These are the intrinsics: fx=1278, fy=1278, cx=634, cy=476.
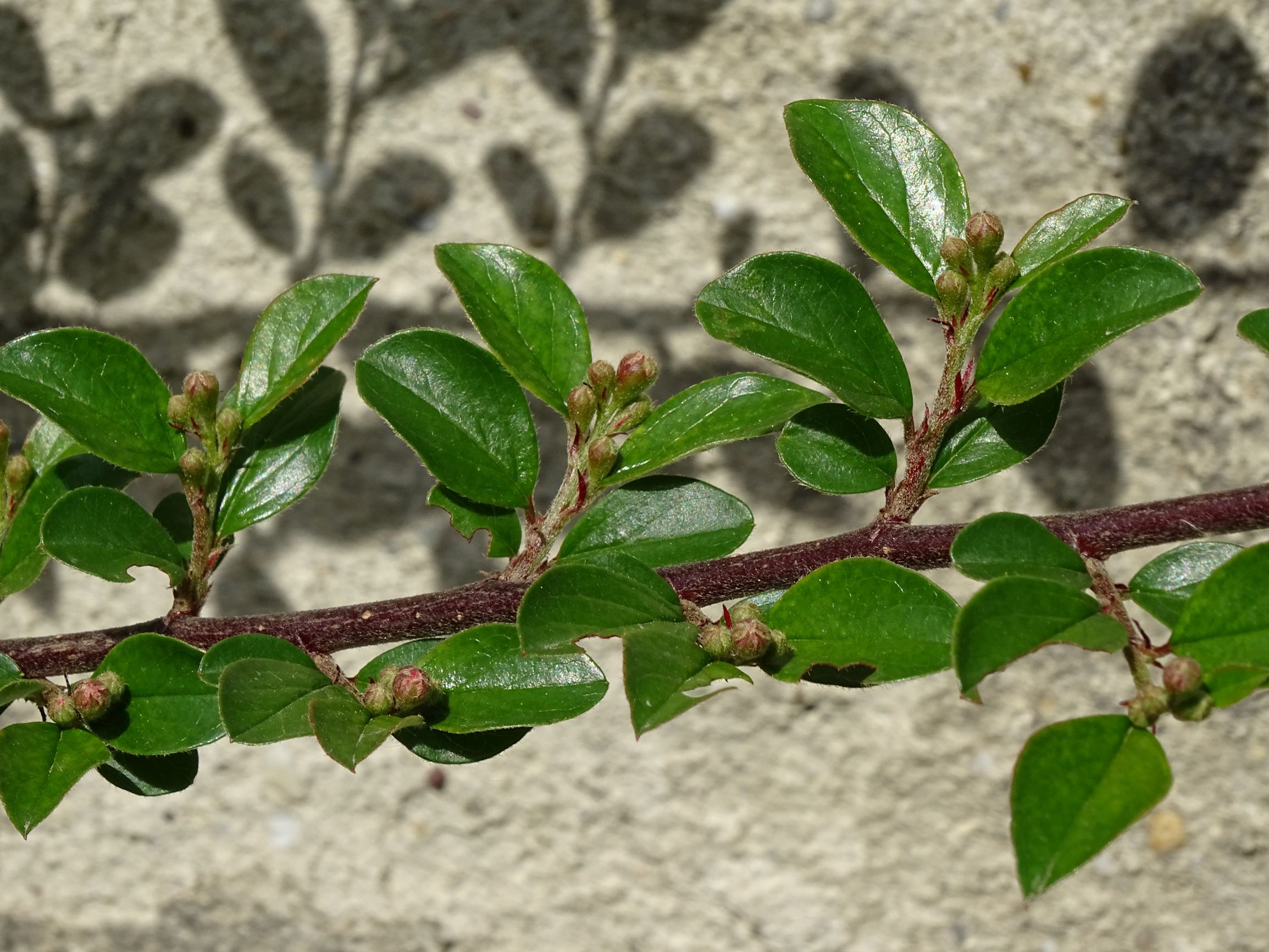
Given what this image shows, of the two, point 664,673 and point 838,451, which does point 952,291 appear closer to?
point 838,451

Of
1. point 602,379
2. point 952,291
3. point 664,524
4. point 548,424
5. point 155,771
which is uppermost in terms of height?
point 952,291

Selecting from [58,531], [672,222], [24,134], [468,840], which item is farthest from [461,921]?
[24,134]

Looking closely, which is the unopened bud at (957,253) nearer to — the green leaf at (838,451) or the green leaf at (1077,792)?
the green leaf at (838,451)

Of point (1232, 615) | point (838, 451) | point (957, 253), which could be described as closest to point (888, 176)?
point (957, 253)

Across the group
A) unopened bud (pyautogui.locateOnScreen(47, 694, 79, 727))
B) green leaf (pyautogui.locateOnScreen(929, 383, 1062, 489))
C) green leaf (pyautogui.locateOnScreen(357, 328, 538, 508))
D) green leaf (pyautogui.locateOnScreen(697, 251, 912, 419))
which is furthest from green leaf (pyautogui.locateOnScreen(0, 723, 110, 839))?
green leaf (pyautogui.locateOnScreen(929, 383, 1062, 489))

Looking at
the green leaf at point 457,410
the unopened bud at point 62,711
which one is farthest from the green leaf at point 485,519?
the unopened bud at point 62,711

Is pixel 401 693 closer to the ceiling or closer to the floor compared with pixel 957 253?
closer to the floor

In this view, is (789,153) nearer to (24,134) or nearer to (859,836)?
(859,836)

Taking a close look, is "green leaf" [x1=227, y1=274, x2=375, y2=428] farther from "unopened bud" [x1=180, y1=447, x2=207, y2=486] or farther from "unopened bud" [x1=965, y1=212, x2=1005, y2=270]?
"unopened bud" [x1=965, y1=212, x2=1005, y2=270]
